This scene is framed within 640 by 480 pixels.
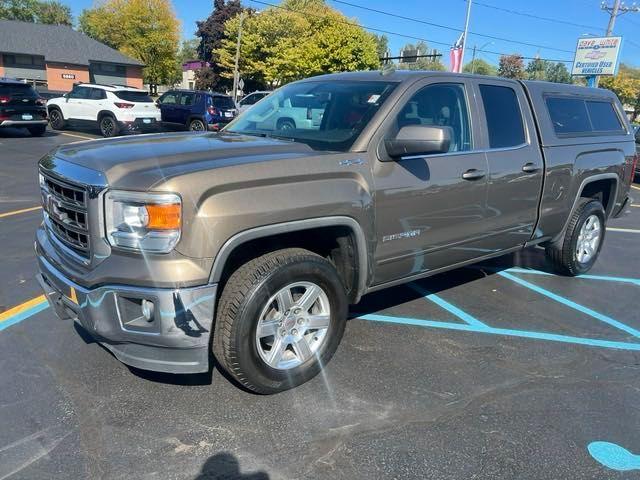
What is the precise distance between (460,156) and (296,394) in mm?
2106

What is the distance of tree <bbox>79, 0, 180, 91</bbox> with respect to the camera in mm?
52469

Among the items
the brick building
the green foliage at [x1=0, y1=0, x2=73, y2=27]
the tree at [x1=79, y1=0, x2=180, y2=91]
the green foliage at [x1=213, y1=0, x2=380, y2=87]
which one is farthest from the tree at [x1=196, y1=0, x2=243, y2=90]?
the green foliage at [x1=0, y1=0, x2=73, y2=27]

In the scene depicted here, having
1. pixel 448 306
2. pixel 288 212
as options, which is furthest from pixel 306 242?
pixel 448 306

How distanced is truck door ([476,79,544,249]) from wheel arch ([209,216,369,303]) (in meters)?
1.41

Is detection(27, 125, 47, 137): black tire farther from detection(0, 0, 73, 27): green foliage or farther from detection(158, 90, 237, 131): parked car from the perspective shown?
detection(0, 0, 73, 27): green foliage

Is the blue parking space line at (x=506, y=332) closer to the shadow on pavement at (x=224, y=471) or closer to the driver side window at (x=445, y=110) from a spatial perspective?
the driver side window at (x=445, y=110)

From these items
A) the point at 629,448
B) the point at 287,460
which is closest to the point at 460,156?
the point at 629,448

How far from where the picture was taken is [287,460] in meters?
2.69

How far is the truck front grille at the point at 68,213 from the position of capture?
2.88 meters

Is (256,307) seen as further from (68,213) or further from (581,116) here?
(581,116)

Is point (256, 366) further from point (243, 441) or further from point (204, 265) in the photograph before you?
point (204, 265)

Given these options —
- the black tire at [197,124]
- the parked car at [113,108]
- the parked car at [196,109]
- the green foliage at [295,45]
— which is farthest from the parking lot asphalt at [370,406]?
the green foliage at [295,45]

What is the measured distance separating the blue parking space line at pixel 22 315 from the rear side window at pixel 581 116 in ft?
15.7

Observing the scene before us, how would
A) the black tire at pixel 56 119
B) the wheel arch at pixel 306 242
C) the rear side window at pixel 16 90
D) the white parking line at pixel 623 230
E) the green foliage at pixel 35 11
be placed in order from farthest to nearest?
the green foliage at pixel 35 11
the black tire at pixel 56 119
the rear side window at pixel 16 90
the white parking line at pixel 623 230
the wheel arch at pixel 306 242
